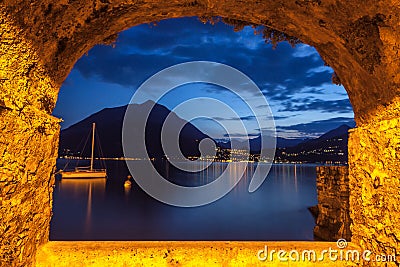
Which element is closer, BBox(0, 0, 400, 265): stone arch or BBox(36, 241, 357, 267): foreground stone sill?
BBox(0, 0, 400, 265): stone arch

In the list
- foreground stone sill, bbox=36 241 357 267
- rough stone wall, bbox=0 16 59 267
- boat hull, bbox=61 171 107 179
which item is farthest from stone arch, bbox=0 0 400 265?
boat hull, bbox=61 171 107 179

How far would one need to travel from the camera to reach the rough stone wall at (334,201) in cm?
859

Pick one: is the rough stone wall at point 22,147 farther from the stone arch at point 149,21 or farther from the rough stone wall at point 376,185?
the rough stone wall at point 376,185

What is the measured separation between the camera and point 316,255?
251 centimetres

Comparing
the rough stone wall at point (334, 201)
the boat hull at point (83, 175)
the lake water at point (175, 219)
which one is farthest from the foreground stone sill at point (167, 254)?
the boat hull at point (83, 175)

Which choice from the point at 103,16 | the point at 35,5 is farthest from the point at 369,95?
the point at 35,5

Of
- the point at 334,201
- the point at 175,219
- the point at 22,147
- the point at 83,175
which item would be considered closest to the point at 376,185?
the point at 22,147

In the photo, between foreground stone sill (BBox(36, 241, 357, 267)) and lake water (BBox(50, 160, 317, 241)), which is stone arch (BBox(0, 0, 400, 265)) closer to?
foreground stone sill (BBox(36, 241, 357, 267))

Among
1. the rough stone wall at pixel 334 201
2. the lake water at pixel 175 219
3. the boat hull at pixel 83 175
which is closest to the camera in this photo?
the rough stone wall at pixel 334 201

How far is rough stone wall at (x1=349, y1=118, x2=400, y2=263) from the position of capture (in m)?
2.17

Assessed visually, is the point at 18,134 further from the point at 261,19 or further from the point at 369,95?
the point at 369,95

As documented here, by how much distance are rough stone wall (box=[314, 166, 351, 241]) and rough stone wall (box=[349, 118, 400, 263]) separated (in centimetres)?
630

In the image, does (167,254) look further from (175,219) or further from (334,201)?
(175,219)

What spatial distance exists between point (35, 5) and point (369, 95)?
260 cm
